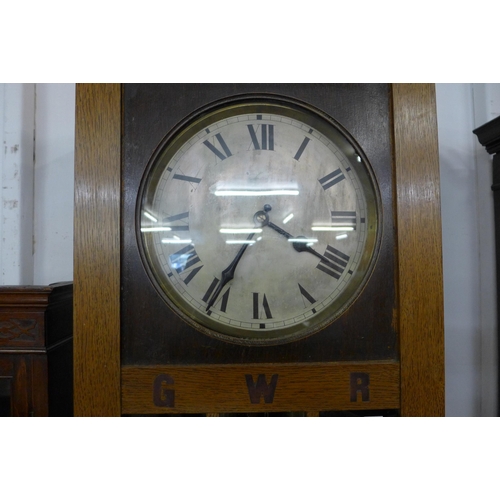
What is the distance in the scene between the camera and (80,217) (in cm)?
78

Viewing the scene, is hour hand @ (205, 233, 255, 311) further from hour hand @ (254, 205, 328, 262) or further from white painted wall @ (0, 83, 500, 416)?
white painted wall @ (0, 83, 500, 416)

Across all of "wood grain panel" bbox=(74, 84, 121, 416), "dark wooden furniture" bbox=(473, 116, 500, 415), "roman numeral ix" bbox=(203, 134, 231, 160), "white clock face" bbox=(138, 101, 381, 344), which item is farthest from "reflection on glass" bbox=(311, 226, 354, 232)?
"dark wooden furniture" bbox=(473, 116, 500, 415)

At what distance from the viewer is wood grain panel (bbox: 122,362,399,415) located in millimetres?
784

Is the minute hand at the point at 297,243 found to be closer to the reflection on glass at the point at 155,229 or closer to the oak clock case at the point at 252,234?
the oak clock case at the point at 252,234

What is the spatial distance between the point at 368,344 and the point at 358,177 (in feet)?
1.05

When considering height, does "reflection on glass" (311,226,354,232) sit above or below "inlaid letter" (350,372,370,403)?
above

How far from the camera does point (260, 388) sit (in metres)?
0.79

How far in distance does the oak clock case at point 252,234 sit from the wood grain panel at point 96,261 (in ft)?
0.08

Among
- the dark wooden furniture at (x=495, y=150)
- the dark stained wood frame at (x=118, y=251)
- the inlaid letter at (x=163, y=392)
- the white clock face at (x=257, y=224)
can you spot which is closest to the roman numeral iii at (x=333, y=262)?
the white clock face at (x=257, y=224)

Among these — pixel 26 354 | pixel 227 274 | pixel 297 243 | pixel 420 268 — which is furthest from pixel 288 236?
pixel 26 354

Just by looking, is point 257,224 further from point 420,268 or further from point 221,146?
point 420,268

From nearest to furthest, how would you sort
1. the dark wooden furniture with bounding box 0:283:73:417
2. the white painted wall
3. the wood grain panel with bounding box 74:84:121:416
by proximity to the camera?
the wood grain panel with bounding box 74:84:121:416 → the dark wooden furniture with bounding box 0:283:73:417 → the white painted wall

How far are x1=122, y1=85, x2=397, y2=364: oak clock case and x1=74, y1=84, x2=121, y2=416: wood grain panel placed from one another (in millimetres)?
25

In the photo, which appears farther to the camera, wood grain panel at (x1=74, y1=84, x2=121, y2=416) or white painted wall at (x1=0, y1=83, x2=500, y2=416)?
white painted wall at (x1=0, y1=83, x2=500, y2=416)
